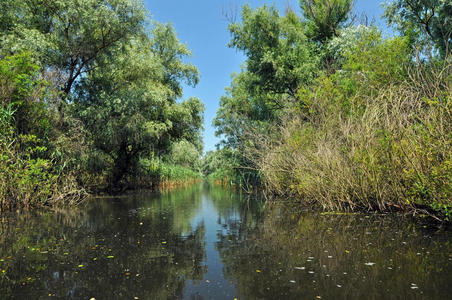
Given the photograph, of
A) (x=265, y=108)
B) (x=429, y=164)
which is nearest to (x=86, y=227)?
(x=429, y=164)

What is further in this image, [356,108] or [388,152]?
[356,108]

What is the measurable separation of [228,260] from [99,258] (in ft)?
8.35

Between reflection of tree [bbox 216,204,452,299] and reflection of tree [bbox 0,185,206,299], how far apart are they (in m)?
0.98

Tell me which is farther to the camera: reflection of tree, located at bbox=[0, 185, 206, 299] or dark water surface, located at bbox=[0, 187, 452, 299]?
reflection of tree, located at bbox=[0, 185, 206, 299]

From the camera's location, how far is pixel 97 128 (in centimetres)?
1828

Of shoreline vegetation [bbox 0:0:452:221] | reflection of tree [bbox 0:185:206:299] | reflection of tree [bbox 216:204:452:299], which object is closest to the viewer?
reflection of tree [bbox 216:204:452:299]

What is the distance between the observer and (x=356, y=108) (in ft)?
38.0

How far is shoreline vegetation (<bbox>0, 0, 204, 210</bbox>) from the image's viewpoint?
37.4 ft

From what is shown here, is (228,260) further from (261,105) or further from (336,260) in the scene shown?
(261,105)

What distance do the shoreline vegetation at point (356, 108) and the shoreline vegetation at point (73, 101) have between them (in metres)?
8.20

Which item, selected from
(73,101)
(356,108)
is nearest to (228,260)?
(356,108)

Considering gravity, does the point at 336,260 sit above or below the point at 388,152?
below

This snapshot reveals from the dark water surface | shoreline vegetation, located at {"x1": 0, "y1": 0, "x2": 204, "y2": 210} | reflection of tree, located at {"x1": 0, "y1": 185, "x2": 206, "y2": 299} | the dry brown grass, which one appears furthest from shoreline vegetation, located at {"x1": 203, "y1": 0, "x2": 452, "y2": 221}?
shoreline vegetation, located at {"x1": 0, "y1": 0, "x2": 204, "y2": 210}

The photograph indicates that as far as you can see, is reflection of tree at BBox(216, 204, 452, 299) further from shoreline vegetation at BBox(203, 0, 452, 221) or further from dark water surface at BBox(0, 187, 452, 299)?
shoreline vegetation at BBox(203, 0, 452, 221)
